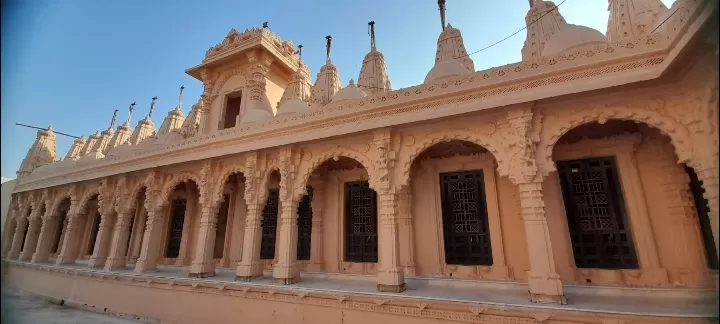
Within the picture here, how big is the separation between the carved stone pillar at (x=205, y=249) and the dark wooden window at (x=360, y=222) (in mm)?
3974

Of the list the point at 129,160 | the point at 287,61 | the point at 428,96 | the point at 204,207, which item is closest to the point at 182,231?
the point at 129,160

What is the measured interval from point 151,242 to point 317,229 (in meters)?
5.69

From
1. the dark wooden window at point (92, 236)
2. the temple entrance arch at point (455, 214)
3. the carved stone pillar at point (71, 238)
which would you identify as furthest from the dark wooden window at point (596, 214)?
the dark wooden window at point (92, 236)

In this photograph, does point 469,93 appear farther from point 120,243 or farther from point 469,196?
point 120,243

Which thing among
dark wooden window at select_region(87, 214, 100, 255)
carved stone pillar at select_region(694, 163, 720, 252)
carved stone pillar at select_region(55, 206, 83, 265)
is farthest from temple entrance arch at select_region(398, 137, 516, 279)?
dark wooden window at select_region(87, 214, 100, 255)

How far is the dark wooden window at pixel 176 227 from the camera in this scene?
12.1 m

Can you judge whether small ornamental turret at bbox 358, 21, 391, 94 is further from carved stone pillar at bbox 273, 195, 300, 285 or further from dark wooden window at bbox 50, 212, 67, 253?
dark wooden window at bbox 50, 212, 67, 253

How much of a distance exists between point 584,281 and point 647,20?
6.89m

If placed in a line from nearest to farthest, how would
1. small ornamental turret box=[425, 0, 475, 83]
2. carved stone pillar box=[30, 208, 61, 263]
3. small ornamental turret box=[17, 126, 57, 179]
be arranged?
small ornamental turret box=[425, 0, 475, 83]
carved stone pillar box=[30, 208, 61, 263]
small ornamental turret box=[17, 126, 57, 179]

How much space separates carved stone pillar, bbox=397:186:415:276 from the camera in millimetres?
7668

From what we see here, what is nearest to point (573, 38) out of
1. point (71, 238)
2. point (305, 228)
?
point (305, 228)

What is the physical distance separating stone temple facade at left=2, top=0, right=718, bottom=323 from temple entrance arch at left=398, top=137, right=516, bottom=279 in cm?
4

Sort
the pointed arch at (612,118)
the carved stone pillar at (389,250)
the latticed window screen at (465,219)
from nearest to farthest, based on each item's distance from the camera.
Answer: the pointed arch at (612,118) < the carved stone pillar at (389,250) < the latticed window screen at (465,219)

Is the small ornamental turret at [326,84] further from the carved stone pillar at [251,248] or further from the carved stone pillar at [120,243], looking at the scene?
the carved stone pillar at [120,243]
